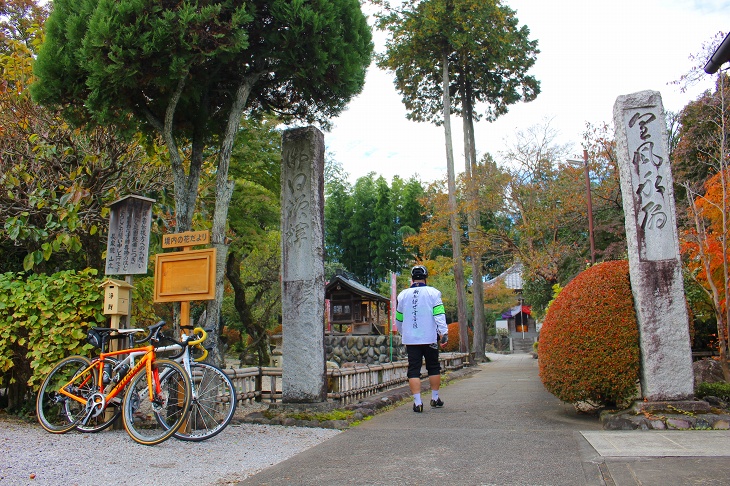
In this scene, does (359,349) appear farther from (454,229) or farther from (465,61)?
(465,61)

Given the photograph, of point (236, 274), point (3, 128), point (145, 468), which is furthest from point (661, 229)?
point (236, 274)

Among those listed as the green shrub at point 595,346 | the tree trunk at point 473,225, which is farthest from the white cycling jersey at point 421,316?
the tree trunk at point 473,225

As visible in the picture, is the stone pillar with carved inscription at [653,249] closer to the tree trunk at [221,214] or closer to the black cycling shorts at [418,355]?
the black cycling shorts at [418,355]

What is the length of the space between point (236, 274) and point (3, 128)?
7.64 metres

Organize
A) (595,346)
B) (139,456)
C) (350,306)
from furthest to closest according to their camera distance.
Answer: (350,306), (595,346), (139,456)

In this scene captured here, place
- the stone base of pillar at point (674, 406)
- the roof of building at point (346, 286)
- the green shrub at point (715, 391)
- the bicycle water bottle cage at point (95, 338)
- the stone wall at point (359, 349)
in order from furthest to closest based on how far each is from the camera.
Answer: the roof of building at point (346, 286) → the stone wall at point (359, 349) → the green shrub at point (715, 391) → the bicycle water bottle cage at point (95, 338) → the stone base of pillar at point (674, 406)

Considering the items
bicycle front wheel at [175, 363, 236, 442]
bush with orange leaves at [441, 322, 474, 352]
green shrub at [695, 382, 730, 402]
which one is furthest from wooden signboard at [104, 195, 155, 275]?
bush with orange leaves at [441, 322, 474, 352]

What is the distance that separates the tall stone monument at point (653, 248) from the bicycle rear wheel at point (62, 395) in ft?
19.0

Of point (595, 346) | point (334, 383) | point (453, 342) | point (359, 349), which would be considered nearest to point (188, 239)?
point (334, 383)

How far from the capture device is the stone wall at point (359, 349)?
21.7 meters

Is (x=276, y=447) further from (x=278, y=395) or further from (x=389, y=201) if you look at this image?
(x=389, y=201)

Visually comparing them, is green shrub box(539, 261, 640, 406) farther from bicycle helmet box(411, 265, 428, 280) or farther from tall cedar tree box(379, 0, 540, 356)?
tall cedar tree box(379, 0, 540, 356)

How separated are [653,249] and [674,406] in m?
1.61

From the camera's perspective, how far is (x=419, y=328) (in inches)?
261
